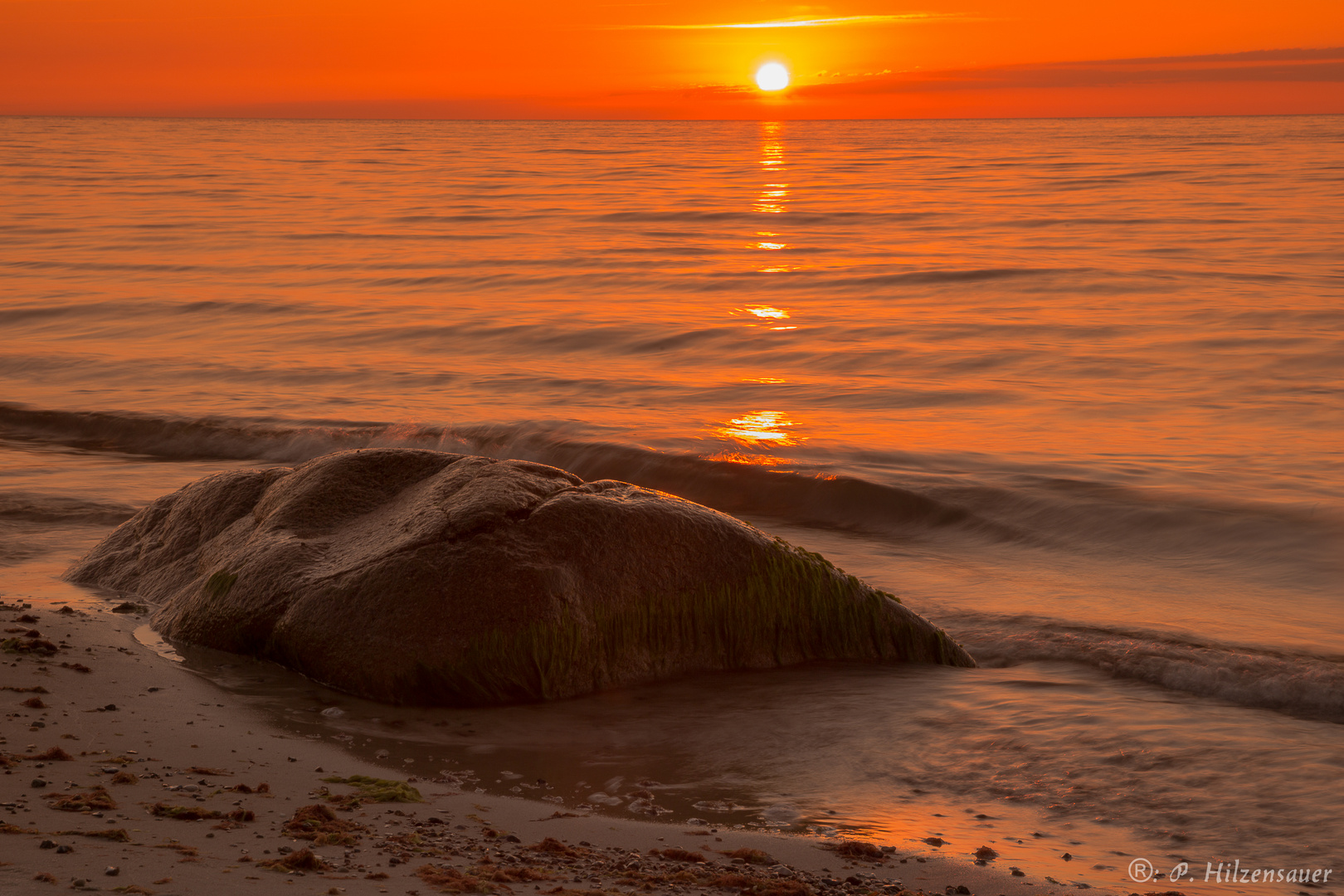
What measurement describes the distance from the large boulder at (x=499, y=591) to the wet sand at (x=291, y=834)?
64 cm

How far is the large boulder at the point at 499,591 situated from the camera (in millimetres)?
4457

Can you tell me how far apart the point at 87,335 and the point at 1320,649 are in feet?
49.9

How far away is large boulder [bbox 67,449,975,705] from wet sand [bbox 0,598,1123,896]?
2.11 feet

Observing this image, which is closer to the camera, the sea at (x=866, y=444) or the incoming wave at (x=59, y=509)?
the sea at (x=866, y=444)

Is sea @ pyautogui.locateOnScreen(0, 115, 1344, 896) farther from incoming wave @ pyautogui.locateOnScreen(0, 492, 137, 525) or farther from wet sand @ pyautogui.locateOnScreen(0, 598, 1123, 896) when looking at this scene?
wet sand @ pyautogui.locateOnScreen(0, 598, 1123, 896)

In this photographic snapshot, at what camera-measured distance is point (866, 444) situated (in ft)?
32.2

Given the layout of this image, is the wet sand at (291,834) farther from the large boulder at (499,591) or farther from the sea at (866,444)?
the large boulder at (499,591)

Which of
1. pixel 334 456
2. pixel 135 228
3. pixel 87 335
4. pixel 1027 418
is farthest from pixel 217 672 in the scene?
pixel 135 228

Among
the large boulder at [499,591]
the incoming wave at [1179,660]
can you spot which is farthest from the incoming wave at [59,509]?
the incoming wave at [1179,660]

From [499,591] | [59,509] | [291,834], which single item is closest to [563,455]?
[59,509]

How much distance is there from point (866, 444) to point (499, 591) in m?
5.84

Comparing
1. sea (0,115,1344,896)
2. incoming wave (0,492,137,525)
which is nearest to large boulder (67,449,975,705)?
sea (0,115,1344,896)

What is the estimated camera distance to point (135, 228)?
27906 millimetres

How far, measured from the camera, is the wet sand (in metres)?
2.64
